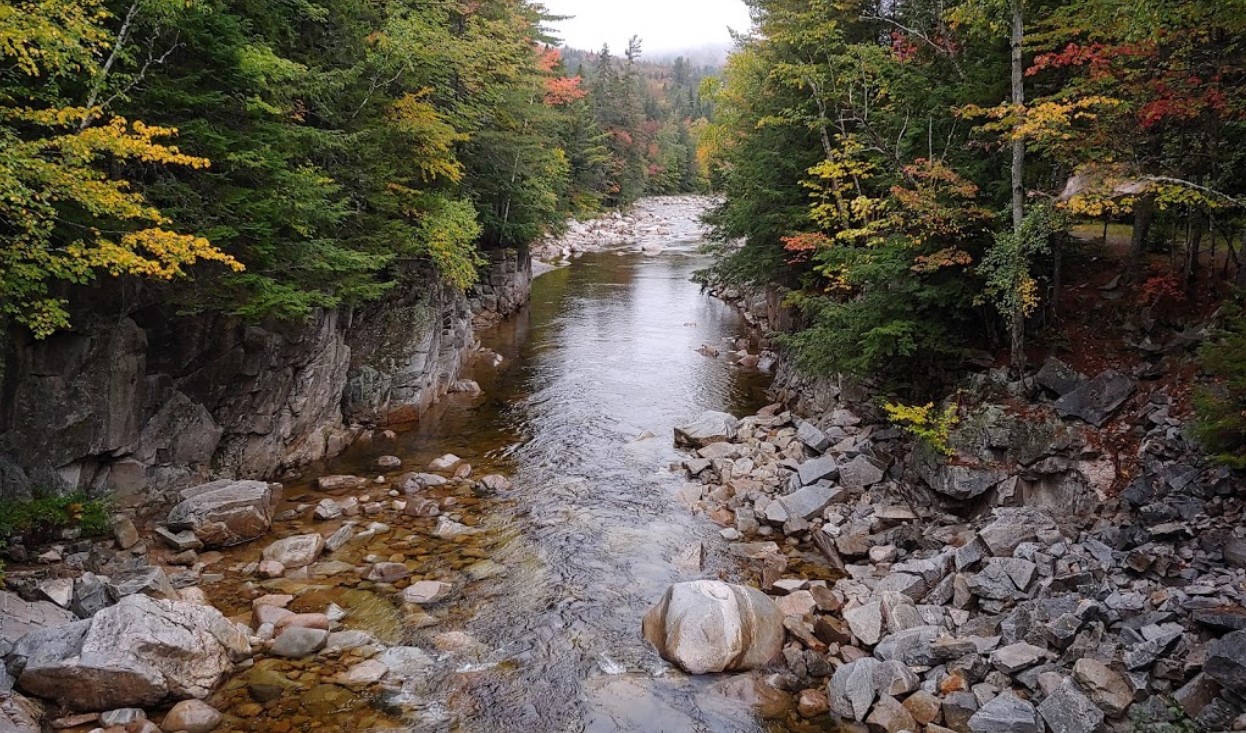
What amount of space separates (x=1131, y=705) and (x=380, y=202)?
53.3 feet

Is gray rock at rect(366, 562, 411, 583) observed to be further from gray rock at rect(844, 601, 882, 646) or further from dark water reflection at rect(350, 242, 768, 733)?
gray rock at rect(844, 601, 882, 646)

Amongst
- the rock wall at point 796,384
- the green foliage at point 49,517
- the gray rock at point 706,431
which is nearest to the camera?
the green foliage at point 49,517

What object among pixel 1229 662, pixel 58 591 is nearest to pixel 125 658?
pixel 58 591

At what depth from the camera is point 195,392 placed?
12.8m

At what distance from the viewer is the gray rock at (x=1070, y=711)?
7.03 metres

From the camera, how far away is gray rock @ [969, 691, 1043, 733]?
23.9 feet

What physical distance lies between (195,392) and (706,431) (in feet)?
36.4

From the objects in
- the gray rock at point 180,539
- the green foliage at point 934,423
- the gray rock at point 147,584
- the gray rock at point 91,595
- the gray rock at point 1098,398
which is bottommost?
the gray rock at point 180,539

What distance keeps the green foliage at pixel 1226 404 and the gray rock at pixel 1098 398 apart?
1790 mm

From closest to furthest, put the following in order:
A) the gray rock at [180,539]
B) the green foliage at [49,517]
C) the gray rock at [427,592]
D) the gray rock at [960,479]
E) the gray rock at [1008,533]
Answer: the green foliage at [49,517] < the gray rock at [1008,533] < the gray rock at [427,592] < the gray rock at [180,539] < the gray rock at [960,479]

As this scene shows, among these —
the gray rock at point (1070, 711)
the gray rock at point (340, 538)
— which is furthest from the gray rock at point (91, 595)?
the gray rock at point (1070, 711)

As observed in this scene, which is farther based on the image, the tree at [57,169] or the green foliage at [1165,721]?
the tree at [57,169]

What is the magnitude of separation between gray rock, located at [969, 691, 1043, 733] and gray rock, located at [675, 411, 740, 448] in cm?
1006

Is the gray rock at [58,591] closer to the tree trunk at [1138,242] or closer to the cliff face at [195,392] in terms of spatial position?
the cliff face at [195,392]
